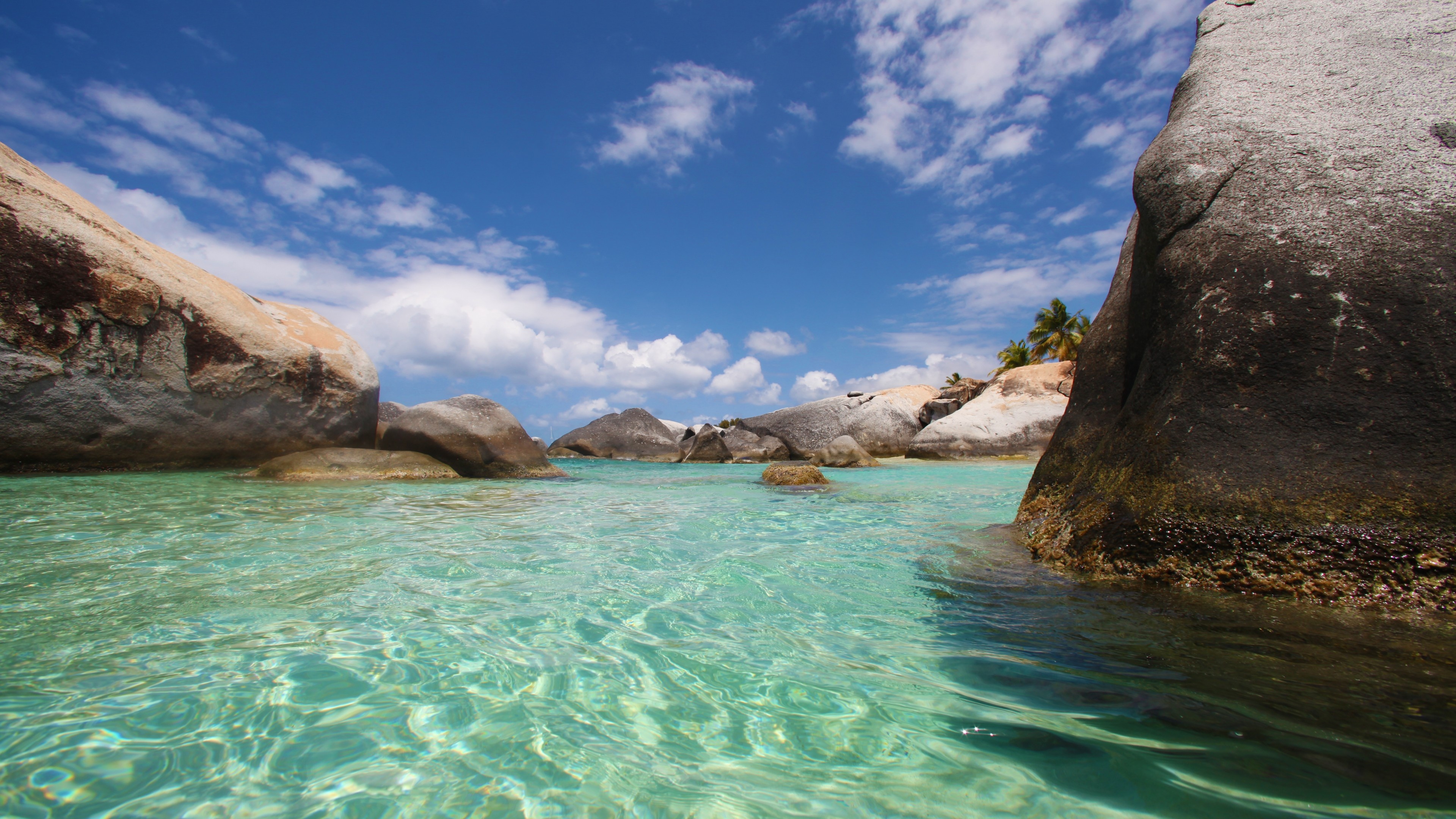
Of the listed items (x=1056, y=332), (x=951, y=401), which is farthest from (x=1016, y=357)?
(x=951, y=401)

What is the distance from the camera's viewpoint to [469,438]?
1141 centimetres

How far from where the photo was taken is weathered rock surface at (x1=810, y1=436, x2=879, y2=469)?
1847 centimetres

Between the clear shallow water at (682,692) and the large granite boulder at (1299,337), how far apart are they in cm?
34

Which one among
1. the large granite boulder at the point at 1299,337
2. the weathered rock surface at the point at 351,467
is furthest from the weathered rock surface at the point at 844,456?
the large granite boulder at the point at 1299,337

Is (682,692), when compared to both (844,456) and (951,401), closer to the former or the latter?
(844,456)

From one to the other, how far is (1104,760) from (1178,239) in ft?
11.4

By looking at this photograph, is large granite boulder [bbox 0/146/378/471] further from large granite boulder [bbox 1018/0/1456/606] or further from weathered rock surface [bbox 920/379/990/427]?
weathered rock surface [bbox 920/379/990/427]

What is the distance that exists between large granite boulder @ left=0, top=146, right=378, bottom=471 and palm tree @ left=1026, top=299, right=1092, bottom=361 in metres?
37.1

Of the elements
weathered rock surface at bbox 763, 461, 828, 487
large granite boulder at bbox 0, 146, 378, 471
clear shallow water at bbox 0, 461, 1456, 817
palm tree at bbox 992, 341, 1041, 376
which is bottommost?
clear shallow water at bbox 0, 461, 1456, 817

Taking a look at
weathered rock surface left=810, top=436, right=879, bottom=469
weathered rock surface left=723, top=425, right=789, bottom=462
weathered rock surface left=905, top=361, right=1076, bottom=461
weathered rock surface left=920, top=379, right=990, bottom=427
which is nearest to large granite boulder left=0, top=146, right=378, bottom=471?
weathered rock surface left=810, top=436, right=879, bottom=469

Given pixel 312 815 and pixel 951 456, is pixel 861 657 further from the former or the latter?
pixel 951 456

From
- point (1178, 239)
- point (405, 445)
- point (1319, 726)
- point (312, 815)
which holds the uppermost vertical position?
point (1178, 239)

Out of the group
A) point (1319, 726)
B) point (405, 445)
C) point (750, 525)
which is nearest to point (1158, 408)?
point (1319, 726)

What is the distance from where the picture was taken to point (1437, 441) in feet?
8.92
